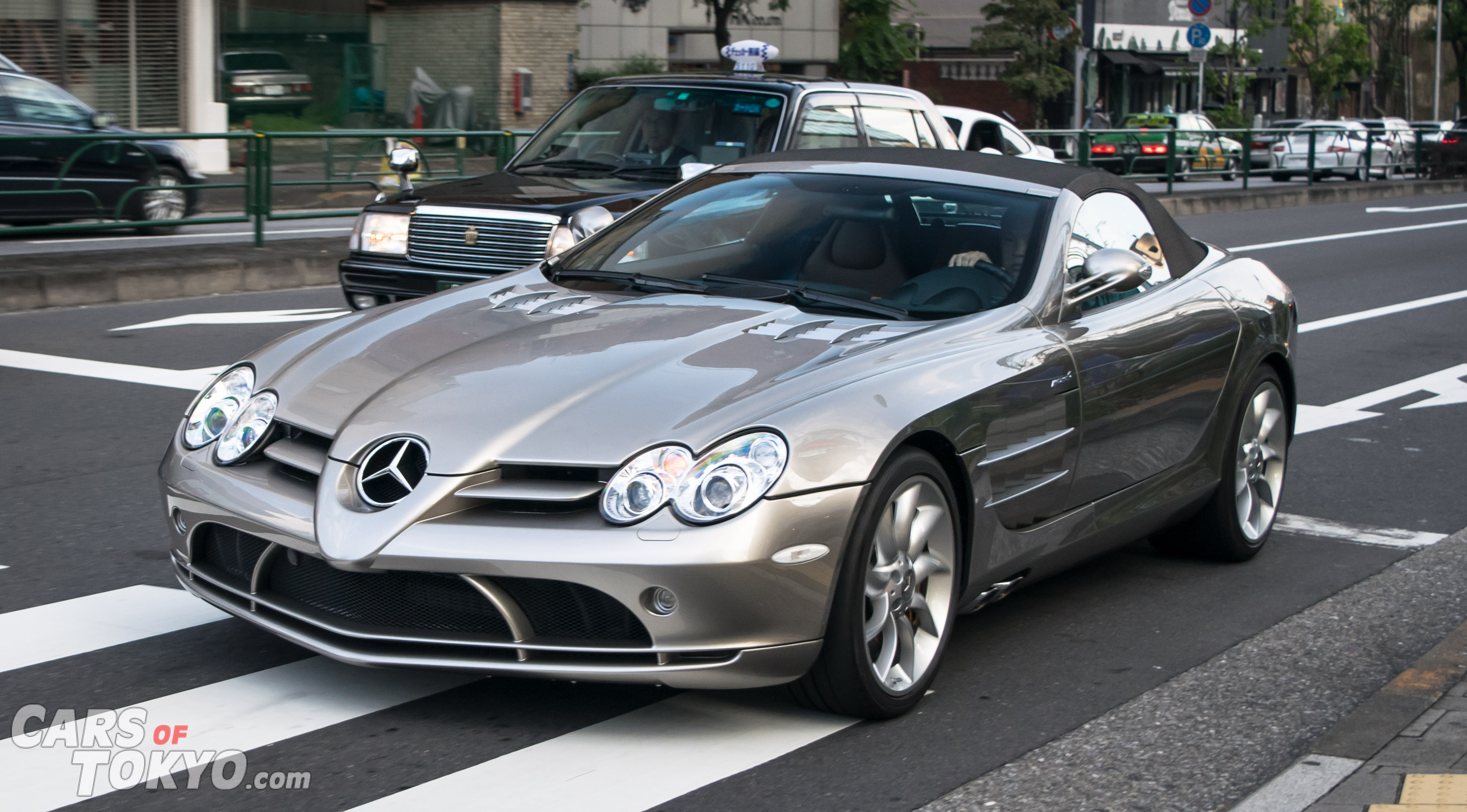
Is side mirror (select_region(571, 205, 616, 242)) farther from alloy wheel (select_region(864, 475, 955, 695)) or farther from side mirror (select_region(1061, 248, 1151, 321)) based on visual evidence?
alloy wheel (select_region(864, 475, 955, 695))

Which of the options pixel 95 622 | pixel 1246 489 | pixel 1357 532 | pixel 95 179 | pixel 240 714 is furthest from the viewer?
pixel 95 179

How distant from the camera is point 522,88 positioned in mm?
37938

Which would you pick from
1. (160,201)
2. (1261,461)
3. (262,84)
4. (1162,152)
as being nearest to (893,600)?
(1261,461)

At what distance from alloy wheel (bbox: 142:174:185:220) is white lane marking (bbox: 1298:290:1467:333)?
8.49 metres

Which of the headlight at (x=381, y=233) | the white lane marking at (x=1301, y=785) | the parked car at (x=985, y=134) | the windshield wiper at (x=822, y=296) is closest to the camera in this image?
the white lane marking at (x=1301, y=785)

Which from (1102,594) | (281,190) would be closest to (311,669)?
(1102,594)

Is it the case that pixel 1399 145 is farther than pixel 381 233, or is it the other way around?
pixel 1399 145

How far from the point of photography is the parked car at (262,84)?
30.4 m

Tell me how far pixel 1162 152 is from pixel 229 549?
2341 centimetres

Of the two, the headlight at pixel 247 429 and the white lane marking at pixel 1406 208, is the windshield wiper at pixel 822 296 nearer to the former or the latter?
the headlight at pixel 247 429

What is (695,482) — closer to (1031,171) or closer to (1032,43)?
(1031,171)

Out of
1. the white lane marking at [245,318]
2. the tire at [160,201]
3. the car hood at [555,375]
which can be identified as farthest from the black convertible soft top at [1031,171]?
the tire at [160,201]

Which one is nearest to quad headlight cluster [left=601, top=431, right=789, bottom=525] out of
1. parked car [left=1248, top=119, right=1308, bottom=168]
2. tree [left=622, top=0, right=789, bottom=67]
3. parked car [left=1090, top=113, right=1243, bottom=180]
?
parked car [left=1090, top=113, right=1243, bottom=180]

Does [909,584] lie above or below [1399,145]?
below
